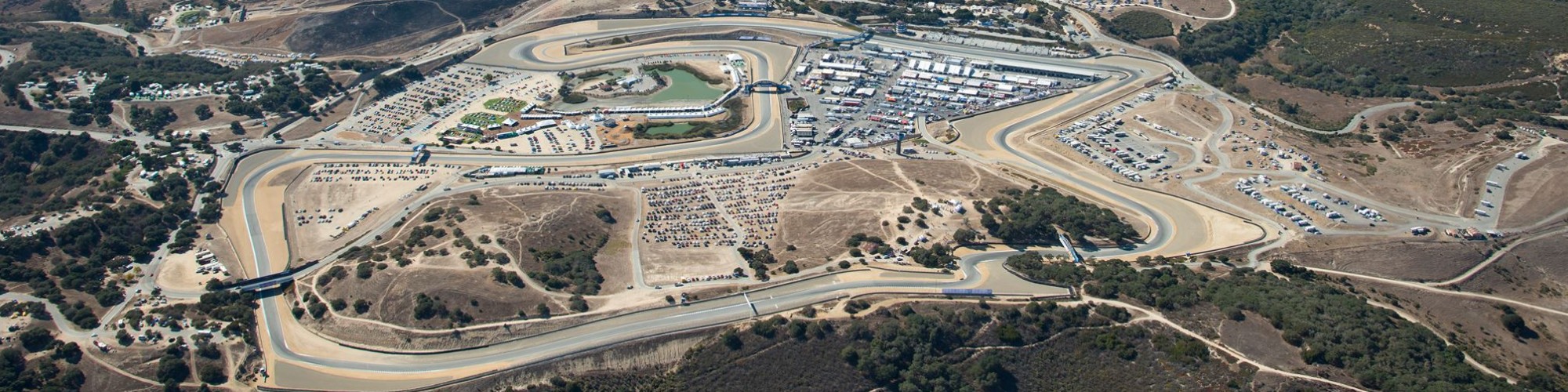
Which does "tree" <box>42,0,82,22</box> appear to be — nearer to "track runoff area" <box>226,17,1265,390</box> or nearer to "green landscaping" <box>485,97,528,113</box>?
"track runoff area" <box>226,17,1265,390</box>

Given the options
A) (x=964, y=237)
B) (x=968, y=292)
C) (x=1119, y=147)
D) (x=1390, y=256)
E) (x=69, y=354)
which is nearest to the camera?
(x=69, y=354)

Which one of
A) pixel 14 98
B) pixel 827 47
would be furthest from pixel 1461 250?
pixel 14 98

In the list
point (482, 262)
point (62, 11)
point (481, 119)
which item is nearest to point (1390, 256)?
point (482, 262)

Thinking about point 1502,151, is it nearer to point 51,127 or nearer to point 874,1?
point 874,1

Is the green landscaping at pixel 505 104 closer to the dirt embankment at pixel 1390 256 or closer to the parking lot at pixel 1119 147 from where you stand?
the parking lot at pixel 1119 147

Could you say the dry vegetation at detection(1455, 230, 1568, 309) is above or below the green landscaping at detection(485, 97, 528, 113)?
above

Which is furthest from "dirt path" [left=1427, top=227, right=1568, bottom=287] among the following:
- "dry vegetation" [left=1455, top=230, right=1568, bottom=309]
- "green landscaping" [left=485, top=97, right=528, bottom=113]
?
"green landscaping" [left=485, top=97, right=528, bottom=113]

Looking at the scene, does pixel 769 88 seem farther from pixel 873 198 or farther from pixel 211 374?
pixel 211 374
